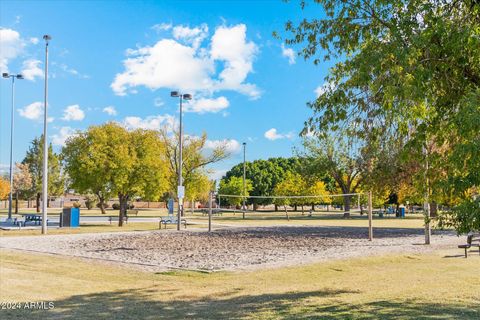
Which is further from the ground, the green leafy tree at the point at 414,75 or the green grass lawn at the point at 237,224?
the green leafy tree at the point at 414,75

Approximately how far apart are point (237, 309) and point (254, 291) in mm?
1791

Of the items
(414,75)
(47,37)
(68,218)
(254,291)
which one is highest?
(47,37)

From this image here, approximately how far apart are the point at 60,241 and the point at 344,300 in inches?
662

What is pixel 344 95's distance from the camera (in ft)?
26.5

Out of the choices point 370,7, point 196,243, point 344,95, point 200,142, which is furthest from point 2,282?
point 200,142

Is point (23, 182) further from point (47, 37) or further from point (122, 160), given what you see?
point (47, 37)

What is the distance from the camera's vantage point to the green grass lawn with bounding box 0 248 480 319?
8.30 m

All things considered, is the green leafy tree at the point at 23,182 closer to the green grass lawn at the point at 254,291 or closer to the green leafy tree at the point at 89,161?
the green leafy tree at the point at 89,161

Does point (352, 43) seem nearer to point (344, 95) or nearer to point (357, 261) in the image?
point (344, 95)

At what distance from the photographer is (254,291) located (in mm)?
10406

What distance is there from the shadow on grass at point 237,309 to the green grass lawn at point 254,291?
0.02 meters

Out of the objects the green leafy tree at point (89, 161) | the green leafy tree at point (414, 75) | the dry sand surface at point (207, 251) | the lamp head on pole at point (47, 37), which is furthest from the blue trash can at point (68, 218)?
the green leafy tree at point (414, 75)

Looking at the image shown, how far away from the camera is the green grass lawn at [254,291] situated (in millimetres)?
8305

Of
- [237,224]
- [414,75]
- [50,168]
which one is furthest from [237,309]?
[50,168]
